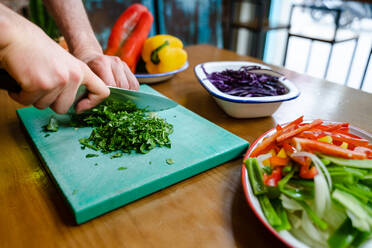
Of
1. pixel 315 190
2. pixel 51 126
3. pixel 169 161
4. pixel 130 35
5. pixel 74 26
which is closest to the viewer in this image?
pixel 315 190

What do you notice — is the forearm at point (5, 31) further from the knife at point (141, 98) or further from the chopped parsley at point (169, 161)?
the chopped parsley at point (169, 161)

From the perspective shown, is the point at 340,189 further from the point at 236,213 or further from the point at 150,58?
the point at 150,58

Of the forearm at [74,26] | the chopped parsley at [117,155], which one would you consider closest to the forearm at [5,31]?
the chopped parsley at [117,155]

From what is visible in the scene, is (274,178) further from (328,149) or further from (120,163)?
(120,163)

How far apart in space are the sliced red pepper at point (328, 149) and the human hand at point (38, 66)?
59 cm

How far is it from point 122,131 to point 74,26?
706mm

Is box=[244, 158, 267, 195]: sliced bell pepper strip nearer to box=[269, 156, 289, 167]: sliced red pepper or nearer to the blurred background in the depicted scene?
box=[269, 156, 289, 167]: sliced red pepper

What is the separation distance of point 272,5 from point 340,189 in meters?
3.68

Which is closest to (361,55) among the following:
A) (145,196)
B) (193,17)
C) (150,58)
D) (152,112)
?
(193,17)

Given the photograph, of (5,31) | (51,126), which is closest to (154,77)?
(51,126)

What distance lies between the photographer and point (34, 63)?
625mm

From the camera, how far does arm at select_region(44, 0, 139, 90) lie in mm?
1020

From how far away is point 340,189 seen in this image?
1.86 feet

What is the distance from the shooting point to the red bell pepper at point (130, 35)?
5.02 ft
